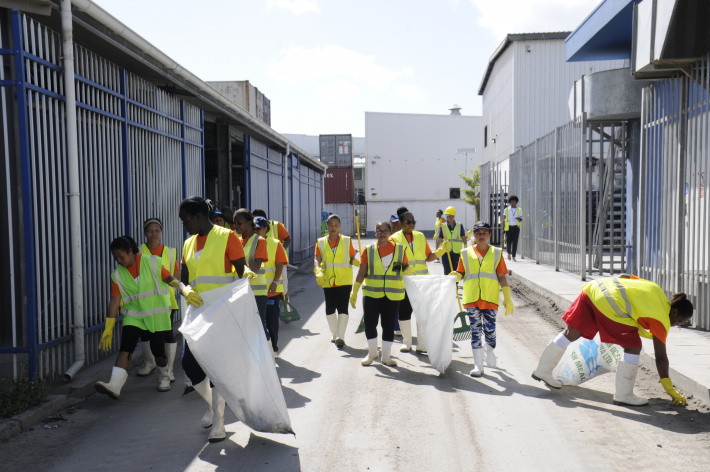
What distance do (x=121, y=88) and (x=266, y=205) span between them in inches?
364

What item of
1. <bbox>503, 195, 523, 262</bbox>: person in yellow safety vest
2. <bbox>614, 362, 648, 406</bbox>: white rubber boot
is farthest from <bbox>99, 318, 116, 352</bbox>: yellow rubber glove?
<bbox>503, 195, 523, 262</bbox>: person in yellow safety vest

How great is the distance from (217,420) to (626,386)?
11.3ft

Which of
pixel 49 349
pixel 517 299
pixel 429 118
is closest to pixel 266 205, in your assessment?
pixel 517 299

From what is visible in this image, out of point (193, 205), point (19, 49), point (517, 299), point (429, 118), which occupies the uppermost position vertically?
point (429, 118)

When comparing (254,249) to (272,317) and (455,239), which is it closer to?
(272,317)

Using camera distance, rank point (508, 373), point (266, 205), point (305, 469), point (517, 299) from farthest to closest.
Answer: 1. point (266, 205)
2. point (517, 299)
3. point (508, 373)
4. point (305, 469)

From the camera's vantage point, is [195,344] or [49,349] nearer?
[195,344]

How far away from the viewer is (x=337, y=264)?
8273mm

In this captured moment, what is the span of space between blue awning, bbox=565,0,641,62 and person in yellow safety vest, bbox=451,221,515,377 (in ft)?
22.5

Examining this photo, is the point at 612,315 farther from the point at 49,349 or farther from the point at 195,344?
the point at 49,349

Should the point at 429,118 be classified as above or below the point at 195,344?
above

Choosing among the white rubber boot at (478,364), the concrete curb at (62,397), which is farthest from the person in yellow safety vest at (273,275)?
the white rubber boot at (478,364)

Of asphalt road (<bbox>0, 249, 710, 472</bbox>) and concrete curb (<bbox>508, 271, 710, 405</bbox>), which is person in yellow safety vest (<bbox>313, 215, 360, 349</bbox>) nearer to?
asphalt road (<bbox>0, 249, 710, 472</bbox>)

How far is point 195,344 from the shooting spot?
4.57m
